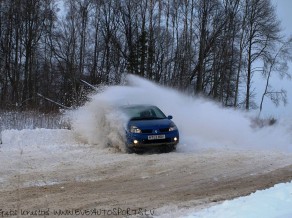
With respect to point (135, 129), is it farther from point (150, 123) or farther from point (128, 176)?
point (128, 176)

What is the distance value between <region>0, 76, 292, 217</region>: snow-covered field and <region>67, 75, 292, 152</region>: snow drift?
4 cm

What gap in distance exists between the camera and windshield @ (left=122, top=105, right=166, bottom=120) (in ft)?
49.9

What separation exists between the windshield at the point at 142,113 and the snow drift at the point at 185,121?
1.40 feet

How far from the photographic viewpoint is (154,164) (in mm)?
11938

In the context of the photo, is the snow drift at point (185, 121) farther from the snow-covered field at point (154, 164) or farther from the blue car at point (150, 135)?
the blue car at point (150, 135)

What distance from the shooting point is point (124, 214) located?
6988 mm

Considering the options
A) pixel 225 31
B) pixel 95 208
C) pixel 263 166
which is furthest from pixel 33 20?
pixel 95 208

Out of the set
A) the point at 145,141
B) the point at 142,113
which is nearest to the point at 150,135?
the point at 145,141

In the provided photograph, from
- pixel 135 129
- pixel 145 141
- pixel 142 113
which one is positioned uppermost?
pixel 142 113

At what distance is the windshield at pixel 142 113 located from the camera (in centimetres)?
1522

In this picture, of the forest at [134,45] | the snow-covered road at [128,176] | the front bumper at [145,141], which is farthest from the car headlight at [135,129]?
the forest at [134,45]

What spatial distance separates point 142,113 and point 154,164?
387 centimetres

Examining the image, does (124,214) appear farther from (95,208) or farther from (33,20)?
(33,20)

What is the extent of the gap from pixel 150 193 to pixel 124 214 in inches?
63.6
